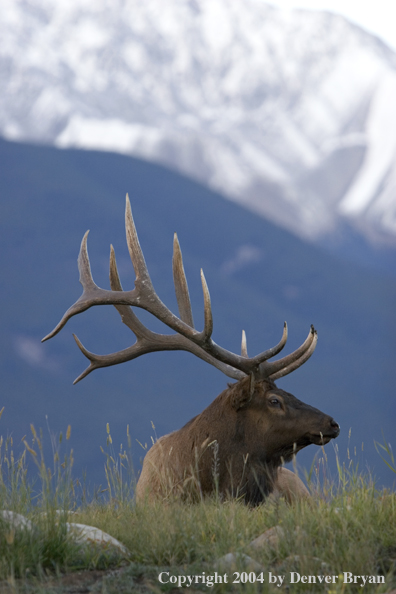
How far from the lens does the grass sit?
2.55m

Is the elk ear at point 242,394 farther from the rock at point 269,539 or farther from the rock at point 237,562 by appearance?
the rock at point 237,562

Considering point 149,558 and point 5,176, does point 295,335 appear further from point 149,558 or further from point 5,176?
point 149,558

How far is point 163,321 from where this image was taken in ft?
15.1

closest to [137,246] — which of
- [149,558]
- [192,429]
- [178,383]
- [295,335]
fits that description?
[192,429]

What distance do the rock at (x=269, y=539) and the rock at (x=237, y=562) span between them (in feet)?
0.49

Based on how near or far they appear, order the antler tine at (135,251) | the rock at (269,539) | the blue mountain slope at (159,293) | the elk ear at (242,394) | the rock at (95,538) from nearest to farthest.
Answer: the rock at (269,539) < the rock at (95,538) < the antler tine at (135,251) < the elk ear at (242,394) < the blue mountain slope at (159,293)

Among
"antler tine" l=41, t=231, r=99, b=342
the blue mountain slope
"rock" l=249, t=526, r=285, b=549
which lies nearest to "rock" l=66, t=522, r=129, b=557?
"rock" l=249, t=526, r=285, b=549

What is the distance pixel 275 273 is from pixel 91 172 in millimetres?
11957

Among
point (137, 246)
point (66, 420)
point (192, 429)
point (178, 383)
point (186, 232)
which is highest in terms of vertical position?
point (186, 232)

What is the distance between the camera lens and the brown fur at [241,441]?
14.5ft

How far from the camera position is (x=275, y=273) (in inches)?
1630

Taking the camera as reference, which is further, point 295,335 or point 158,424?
point 295,335
